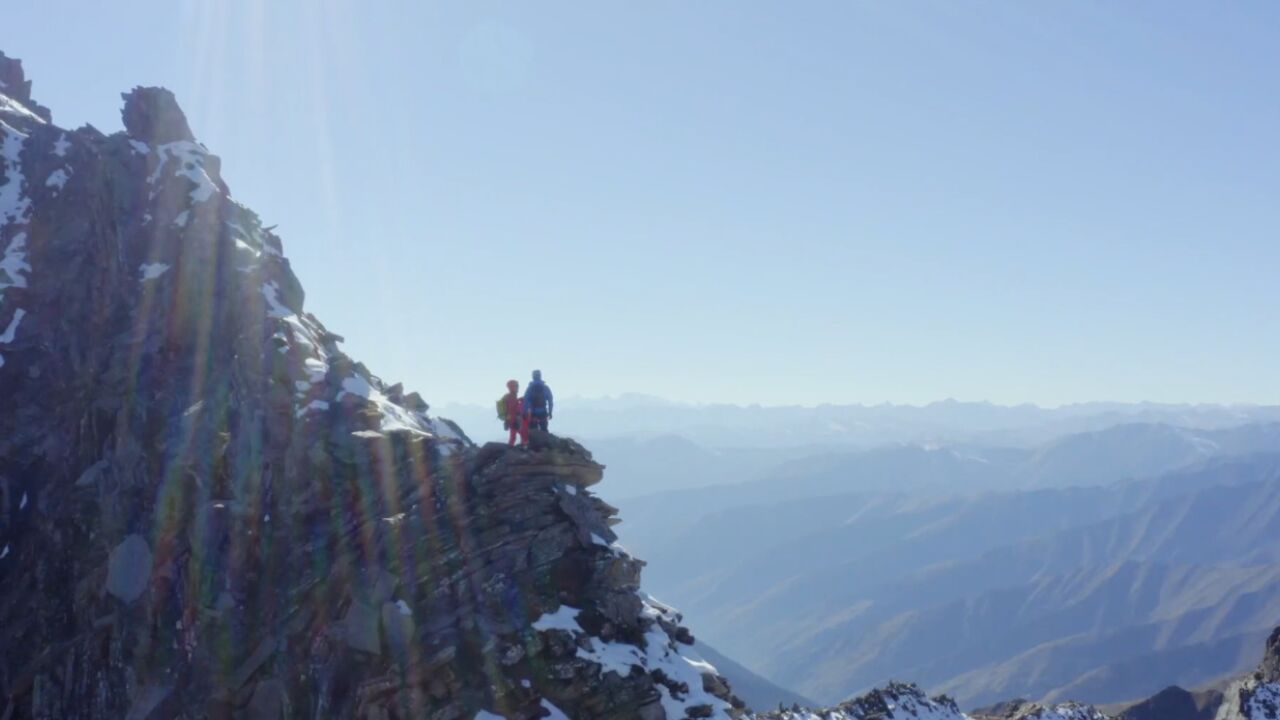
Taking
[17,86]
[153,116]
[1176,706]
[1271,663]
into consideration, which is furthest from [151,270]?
[1176,706]

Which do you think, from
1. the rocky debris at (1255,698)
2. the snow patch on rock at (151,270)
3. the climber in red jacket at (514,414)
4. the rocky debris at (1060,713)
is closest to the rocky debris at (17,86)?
the snow patch on rock at (151,270)

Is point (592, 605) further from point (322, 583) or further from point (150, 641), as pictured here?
point (150, 641)

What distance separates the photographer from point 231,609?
33.6 m

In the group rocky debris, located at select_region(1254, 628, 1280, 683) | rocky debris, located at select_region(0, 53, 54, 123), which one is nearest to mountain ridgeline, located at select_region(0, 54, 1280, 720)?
rocky debris, located at select_region(0, 53, 54, 123)

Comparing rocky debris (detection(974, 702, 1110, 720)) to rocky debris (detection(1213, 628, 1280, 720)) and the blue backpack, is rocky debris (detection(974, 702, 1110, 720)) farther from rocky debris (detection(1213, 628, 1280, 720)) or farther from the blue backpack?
the blue backpack

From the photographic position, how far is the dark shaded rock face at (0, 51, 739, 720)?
98.8 ft

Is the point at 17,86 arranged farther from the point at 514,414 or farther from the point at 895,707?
the point at 895,707

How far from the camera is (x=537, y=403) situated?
36.3 metres

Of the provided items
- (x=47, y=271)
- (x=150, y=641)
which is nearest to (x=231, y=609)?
(x=150, y=641)

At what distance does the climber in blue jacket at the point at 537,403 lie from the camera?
36281mm

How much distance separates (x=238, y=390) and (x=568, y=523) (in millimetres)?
17924

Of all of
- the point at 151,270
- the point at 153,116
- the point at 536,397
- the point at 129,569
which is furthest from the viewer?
the point at 153,116

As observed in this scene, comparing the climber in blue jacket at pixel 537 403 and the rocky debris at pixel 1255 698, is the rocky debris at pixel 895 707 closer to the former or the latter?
the climber in blue jacket at pixel 537 403

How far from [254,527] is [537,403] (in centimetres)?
1207
